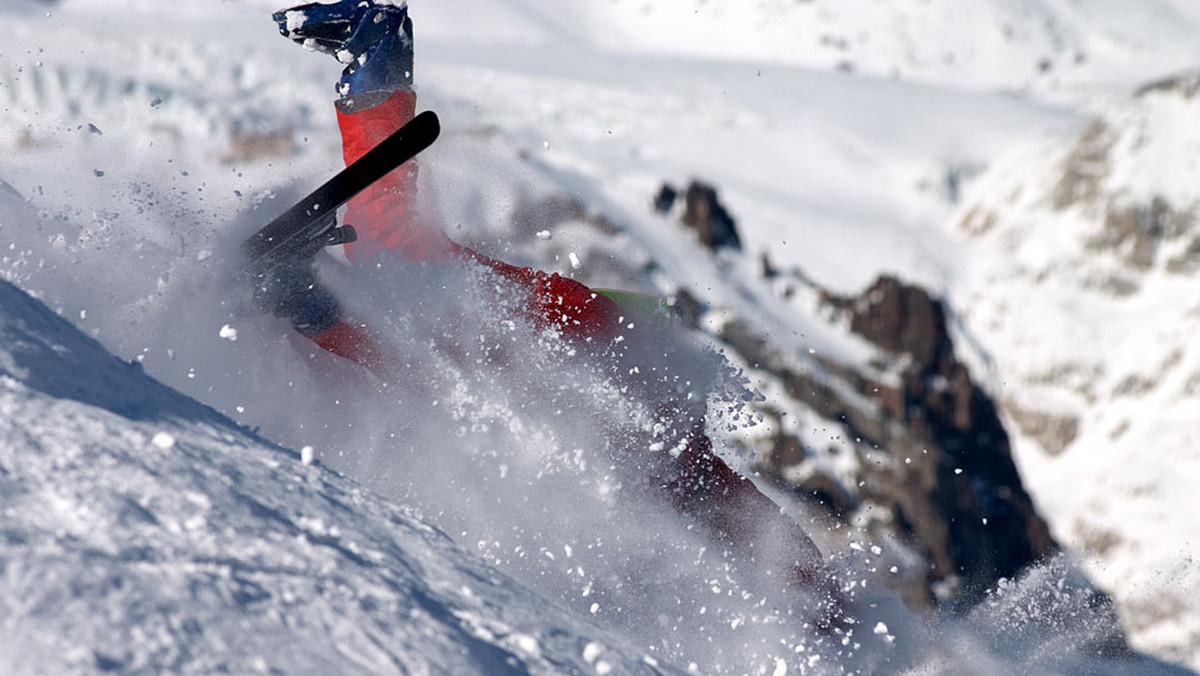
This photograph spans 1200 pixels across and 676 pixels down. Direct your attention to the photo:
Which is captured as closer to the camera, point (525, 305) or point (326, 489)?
point (326, 489)

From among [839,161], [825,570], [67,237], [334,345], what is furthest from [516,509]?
[839,161]

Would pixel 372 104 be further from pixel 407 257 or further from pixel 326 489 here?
pixel 326 489

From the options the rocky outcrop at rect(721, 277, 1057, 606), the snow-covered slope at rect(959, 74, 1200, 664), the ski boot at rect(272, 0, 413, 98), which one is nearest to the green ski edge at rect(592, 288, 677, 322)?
the ski boot at rect(272, 0, 413, 98)

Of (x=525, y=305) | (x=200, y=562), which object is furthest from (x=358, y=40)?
(x=200, y=562)

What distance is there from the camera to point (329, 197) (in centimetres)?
220

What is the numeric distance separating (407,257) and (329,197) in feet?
1.20

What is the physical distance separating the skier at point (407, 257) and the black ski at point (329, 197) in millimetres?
152

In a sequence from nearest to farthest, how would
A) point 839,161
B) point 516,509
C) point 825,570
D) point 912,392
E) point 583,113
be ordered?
point 516,509, point 825,570, point 583,113, point 839,161, point 912,392

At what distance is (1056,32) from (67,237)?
54454mm

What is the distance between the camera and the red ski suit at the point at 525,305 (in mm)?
2447

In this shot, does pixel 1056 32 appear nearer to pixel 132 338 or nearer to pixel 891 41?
pixel 891 41

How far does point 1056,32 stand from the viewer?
156 feet

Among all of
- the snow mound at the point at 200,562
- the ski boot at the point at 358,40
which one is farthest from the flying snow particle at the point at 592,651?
the ski boot at the point at 358,40

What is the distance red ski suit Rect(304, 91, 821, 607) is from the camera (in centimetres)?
245
